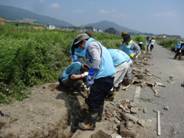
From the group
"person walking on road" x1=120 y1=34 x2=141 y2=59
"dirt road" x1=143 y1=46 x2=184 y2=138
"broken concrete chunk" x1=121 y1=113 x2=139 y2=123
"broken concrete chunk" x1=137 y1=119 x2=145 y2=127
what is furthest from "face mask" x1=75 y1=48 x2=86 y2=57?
"person walking on road" x1=120 y1=34 x2=141 y2=59

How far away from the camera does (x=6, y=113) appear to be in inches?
236

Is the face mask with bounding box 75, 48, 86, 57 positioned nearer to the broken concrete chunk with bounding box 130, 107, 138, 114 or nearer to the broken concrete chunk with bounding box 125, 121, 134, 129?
the broken concrete chunk with bounding box 125, 121, 134, 129

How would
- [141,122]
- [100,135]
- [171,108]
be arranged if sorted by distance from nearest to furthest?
1. [100,135]
2. [141,122]
3. [171,108]

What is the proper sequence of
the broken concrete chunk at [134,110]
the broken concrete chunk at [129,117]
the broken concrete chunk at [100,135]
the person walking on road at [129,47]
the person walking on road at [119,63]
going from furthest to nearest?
the person walking on road at [129,47], the person walking on road at [119,63], the broken concrete chunk at [134,110], the broken concrete chunk at [129,117], the broken concrete chunk at [100,135]

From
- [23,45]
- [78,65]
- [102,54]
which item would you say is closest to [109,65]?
[102,54]

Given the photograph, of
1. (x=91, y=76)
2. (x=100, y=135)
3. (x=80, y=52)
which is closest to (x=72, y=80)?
(x=80, y=52)

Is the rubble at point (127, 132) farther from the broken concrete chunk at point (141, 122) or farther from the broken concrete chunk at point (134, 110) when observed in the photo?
the broken concrete chunk at point (134, 110)

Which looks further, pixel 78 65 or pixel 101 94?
pixel 78 65

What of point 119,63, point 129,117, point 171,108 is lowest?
point 171,108

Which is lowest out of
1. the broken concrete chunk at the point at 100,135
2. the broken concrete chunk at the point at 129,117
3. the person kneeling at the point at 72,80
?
the broken concrete chunk at the point at 129,117

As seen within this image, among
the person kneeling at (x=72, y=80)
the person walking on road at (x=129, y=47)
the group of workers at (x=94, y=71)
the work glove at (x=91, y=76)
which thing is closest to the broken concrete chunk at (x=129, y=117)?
the group of workers at (x=94, y=71)

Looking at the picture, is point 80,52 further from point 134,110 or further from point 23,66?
point 134,110

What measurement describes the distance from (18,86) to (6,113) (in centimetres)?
182

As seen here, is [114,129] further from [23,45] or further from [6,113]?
[23,45]
